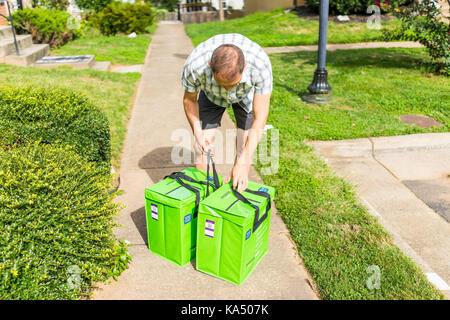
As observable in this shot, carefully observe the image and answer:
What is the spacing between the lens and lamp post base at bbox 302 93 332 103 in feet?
21.8

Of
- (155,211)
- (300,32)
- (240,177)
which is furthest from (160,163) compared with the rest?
(300,32)

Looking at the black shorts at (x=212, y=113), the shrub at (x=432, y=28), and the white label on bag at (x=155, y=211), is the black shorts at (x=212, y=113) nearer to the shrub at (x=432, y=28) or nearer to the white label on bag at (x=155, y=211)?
the white label on bag at (x=155, y=211)

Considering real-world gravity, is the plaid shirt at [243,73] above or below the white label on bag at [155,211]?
above

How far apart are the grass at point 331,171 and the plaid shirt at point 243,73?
1345mm

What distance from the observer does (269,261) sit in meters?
3.01

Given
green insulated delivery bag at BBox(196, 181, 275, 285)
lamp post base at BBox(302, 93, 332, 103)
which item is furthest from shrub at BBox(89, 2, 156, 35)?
green insulated delivery bag at BBox(196, 181, 275, 285)

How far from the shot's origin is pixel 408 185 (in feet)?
14.1

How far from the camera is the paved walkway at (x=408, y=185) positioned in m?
3.17

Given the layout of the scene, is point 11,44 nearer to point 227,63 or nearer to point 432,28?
point 227,63

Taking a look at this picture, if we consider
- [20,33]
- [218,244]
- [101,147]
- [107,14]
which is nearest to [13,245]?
[218,244]

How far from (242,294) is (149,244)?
885 mm

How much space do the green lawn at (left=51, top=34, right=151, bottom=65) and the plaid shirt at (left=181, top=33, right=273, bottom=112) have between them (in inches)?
332

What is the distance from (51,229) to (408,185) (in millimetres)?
3730

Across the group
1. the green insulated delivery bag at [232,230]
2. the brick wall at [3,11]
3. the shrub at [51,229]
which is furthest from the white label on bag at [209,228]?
the brick wall at [3,11]
